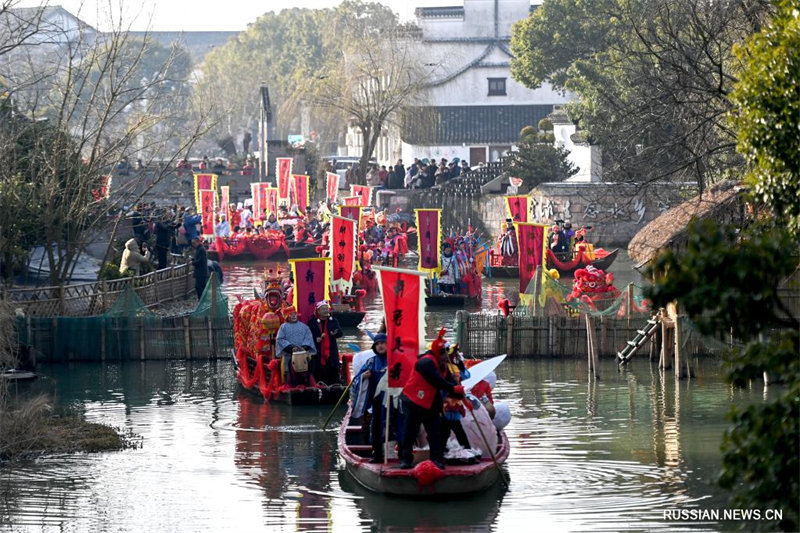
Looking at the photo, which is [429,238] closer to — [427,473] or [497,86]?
[427,473]

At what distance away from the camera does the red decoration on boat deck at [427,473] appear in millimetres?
14227

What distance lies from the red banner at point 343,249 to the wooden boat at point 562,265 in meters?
12.8

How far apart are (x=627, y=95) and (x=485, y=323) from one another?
18010mm

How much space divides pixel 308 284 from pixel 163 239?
15839 millimetres

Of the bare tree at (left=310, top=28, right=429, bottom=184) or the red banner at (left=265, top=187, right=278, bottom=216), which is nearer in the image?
the red banner at (left=265, top=187, right=278, bottom=216)

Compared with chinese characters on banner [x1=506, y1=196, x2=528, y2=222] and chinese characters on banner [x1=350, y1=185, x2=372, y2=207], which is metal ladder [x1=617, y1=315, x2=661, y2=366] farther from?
chinese characters on banner [x1=350, y1=185, x2=372, y2=207]

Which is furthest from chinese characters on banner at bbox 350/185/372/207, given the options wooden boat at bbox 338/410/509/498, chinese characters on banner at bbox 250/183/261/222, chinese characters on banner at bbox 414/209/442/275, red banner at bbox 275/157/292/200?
wooden boat at bbox 338/410/509/498

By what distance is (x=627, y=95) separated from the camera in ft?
133

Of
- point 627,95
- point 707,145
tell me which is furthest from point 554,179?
point 707,145

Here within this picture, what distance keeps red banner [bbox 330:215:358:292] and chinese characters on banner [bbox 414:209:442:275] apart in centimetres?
383

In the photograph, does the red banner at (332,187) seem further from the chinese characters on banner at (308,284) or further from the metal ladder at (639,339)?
the chinese characters on banner at (308,284)

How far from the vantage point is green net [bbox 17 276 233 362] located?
24625 mm

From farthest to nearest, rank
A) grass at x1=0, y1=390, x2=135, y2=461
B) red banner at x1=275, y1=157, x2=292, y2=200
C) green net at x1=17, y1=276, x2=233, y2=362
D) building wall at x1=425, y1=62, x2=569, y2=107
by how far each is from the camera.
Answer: building wall at x1=425, y1=62, x2=569, y2=107 < red banner at x1=275, y1=157, x2=292, y2=200 < green net at x1=17, y1=276, x2=233, y2=362 < grass at x1=0, y1=390, x2=135, y2=461

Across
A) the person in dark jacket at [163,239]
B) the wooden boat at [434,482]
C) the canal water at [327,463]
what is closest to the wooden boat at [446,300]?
the person in dark jacket at [163,239]
